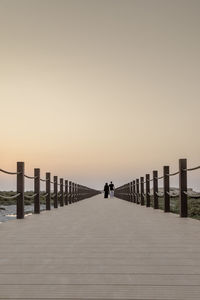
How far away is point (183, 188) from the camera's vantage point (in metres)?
10.2

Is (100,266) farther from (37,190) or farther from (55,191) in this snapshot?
(55,191)

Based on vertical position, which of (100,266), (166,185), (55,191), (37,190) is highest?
(166,185)

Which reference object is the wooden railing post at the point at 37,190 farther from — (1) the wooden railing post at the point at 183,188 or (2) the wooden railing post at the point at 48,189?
(1) the wooden railing post at the point at 183,188

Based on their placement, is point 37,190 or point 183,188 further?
point 37,190

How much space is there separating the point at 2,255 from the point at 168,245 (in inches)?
79.3

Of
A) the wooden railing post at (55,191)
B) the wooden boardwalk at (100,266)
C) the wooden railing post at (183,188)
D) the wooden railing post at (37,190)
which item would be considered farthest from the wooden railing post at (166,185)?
the wooden boardwalk at (100,266)

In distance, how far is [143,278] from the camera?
3293 mm

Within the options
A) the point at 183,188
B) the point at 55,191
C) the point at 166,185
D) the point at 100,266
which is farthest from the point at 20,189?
the point at 100,266

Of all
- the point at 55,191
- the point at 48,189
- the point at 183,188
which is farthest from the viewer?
the point at 55,191

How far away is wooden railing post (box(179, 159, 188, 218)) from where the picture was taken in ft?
33.1

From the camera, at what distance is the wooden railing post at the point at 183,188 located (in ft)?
33.1

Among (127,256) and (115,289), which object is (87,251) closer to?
(127,256)

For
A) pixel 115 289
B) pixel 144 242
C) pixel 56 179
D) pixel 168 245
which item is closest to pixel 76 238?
pixel 144 242

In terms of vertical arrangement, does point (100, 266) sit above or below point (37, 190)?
below
